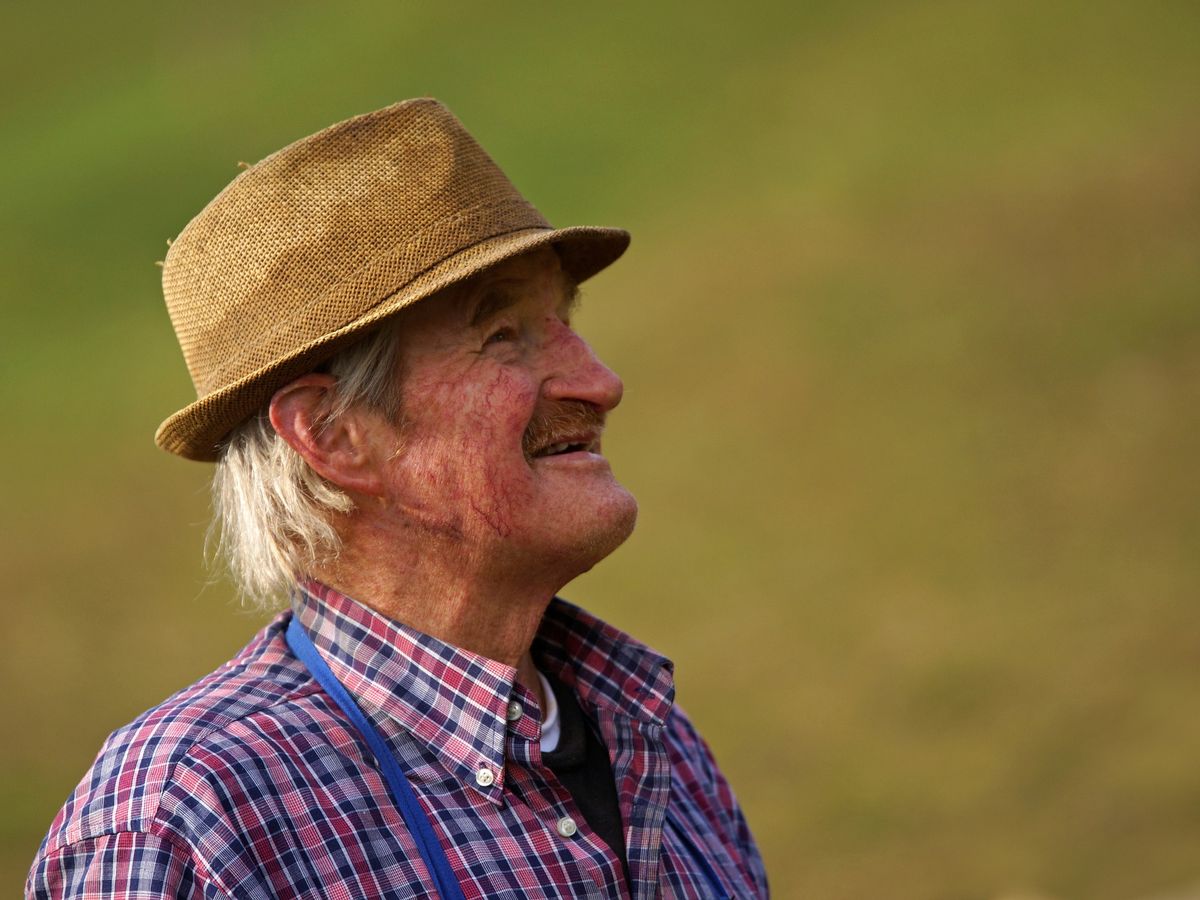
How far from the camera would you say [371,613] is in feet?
7.84

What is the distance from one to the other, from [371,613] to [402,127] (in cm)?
79

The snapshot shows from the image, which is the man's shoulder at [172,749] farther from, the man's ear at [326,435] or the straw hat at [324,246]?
the straw hat at [324,246]

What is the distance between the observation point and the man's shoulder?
6.55 ft

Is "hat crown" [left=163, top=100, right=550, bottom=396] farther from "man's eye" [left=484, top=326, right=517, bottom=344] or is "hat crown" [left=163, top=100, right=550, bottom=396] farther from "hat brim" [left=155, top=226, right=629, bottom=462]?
"man's eye" [left=484, top=326, right=517, bottom=344]

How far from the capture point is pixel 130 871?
1.94 m

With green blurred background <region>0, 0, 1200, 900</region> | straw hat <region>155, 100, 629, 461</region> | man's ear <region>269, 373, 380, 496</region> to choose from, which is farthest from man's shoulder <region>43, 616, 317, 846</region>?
green blurred background <region>0, 0, 1200, 900</region>

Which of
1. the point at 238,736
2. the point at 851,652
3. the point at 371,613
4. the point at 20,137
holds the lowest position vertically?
A: the point at 851,652

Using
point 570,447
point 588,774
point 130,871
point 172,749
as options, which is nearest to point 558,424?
point 570,447

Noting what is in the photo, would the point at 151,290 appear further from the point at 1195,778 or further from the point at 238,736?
the point at 238,736

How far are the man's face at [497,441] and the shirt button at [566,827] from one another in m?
0.40

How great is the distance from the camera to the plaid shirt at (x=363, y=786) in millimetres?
1983

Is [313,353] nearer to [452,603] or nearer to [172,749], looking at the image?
[452,603]

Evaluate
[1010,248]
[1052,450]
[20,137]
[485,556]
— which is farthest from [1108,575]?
[20,137]

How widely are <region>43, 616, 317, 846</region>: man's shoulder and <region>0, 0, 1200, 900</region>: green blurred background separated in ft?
16.1
